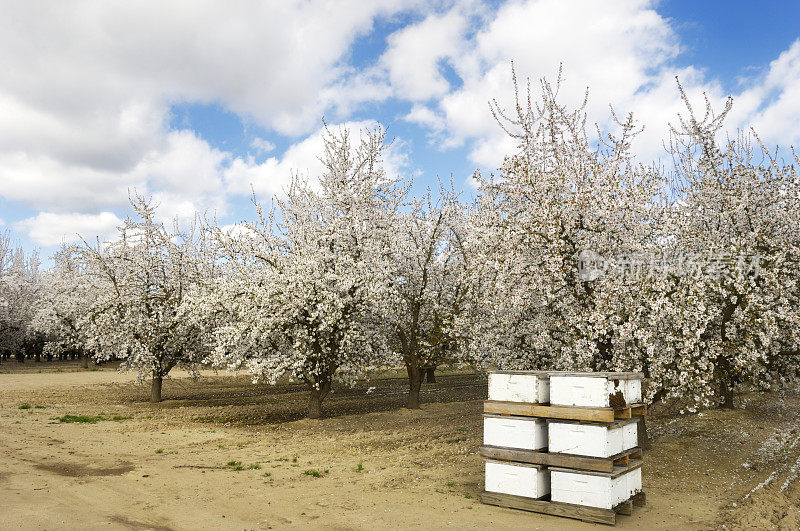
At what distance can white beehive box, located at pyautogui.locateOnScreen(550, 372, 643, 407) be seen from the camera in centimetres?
855

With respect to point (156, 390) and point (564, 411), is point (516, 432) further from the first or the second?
point (156, 390)

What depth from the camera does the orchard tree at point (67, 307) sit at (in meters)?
25.1

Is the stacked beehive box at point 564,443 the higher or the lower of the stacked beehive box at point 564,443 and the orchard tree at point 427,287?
the lower

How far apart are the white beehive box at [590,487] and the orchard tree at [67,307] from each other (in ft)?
72.9

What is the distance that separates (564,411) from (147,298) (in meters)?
19.9

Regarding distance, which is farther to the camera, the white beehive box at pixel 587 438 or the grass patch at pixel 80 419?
the grass patch at pixel 80 419

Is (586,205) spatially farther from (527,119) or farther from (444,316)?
(444,316)

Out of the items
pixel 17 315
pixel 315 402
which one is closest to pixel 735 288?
pixel 315 402

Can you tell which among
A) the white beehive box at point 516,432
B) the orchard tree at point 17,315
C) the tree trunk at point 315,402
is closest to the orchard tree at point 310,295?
the tree trunk at point 315,402

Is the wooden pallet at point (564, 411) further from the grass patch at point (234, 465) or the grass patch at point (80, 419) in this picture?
the grass patch at point (80, 419)

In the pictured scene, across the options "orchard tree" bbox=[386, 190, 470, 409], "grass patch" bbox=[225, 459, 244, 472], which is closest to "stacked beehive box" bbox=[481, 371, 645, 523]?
"grass patch" bbox=[225, 459, 244, 472]

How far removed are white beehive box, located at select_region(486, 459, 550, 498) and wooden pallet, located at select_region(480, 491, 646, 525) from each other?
0.32 ft

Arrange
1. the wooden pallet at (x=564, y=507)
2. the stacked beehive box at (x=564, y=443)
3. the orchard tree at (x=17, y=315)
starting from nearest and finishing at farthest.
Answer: the wooden pallet at (x=564, y=507)
the stacked beehive box at (x=564, y=443)
the orchard tree at (x=17, y=315)

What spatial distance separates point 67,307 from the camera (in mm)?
27891
